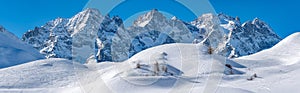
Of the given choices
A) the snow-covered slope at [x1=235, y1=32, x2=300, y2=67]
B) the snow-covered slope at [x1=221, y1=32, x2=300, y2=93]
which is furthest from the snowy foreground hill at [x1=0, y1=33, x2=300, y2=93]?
the snow-covered slope at [x1=235, y1=32, x2=300, y2=67]

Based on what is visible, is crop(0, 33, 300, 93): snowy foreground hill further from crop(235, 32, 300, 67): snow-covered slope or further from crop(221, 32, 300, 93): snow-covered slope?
crop(235, 32, 300, 67): snow-covered slope

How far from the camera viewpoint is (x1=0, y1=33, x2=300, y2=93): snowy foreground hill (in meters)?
20.0

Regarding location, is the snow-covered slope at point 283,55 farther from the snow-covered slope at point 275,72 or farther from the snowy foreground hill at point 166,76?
the snowy foreground hill at point 166,76

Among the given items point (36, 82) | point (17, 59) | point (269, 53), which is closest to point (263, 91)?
point (36, 82)

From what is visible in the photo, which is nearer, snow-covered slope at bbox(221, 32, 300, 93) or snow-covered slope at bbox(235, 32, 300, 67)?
snow-covered slope at bbox(221, 32, 300, 93)

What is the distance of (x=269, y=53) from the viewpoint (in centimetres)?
3647

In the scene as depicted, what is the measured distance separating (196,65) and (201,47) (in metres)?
4.53

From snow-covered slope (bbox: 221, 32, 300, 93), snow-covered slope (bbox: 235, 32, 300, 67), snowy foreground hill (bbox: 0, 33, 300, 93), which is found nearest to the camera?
snowy foreground hill (bbox: 0, 33, 300, 93)

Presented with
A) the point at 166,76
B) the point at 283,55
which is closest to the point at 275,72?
the point at 166,76

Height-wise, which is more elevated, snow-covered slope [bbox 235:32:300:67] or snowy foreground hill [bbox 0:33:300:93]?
snow-covered slope [bbox 235:32:300:67]

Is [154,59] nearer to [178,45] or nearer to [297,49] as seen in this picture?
[178,45]

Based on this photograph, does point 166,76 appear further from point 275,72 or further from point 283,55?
point 283,55

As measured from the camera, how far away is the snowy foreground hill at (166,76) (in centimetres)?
1998

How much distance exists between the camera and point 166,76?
21.5 metres
